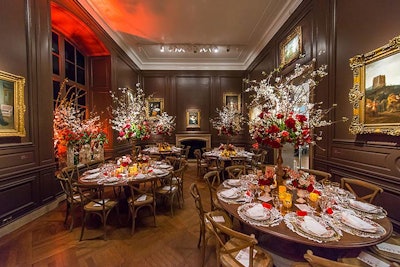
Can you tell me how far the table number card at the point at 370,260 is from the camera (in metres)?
1.45

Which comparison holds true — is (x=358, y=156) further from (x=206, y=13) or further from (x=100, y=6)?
(x=100, y=6)

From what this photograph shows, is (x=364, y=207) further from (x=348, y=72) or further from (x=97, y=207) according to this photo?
(x=97, y=207)

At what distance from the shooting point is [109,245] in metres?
2.51

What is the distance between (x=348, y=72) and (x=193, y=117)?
20.9ft

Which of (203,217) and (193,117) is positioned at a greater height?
(193,117)

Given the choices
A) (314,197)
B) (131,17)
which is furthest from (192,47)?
(314,197)

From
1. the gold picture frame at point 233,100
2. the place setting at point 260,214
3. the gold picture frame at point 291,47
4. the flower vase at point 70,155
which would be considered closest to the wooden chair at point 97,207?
the flower vase at point 70,155

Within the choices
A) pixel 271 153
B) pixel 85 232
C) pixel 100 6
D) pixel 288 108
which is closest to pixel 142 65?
pixel 100 6

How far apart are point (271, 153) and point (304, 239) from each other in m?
4.68

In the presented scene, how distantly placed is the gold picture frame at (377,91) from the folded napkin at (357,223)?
128 centimetres

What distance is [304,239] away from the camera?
132cm

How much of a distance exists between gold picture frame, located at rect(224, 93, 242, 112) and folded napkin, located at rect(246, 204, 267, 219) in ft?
23.4

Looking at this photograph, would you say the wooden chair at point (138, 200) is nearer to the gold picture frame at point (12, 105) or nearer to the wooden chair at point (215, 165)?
the gold picture frame at point (12, 105)

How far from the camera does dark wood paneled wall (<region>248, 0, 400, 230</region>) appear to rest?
2.19 metres
